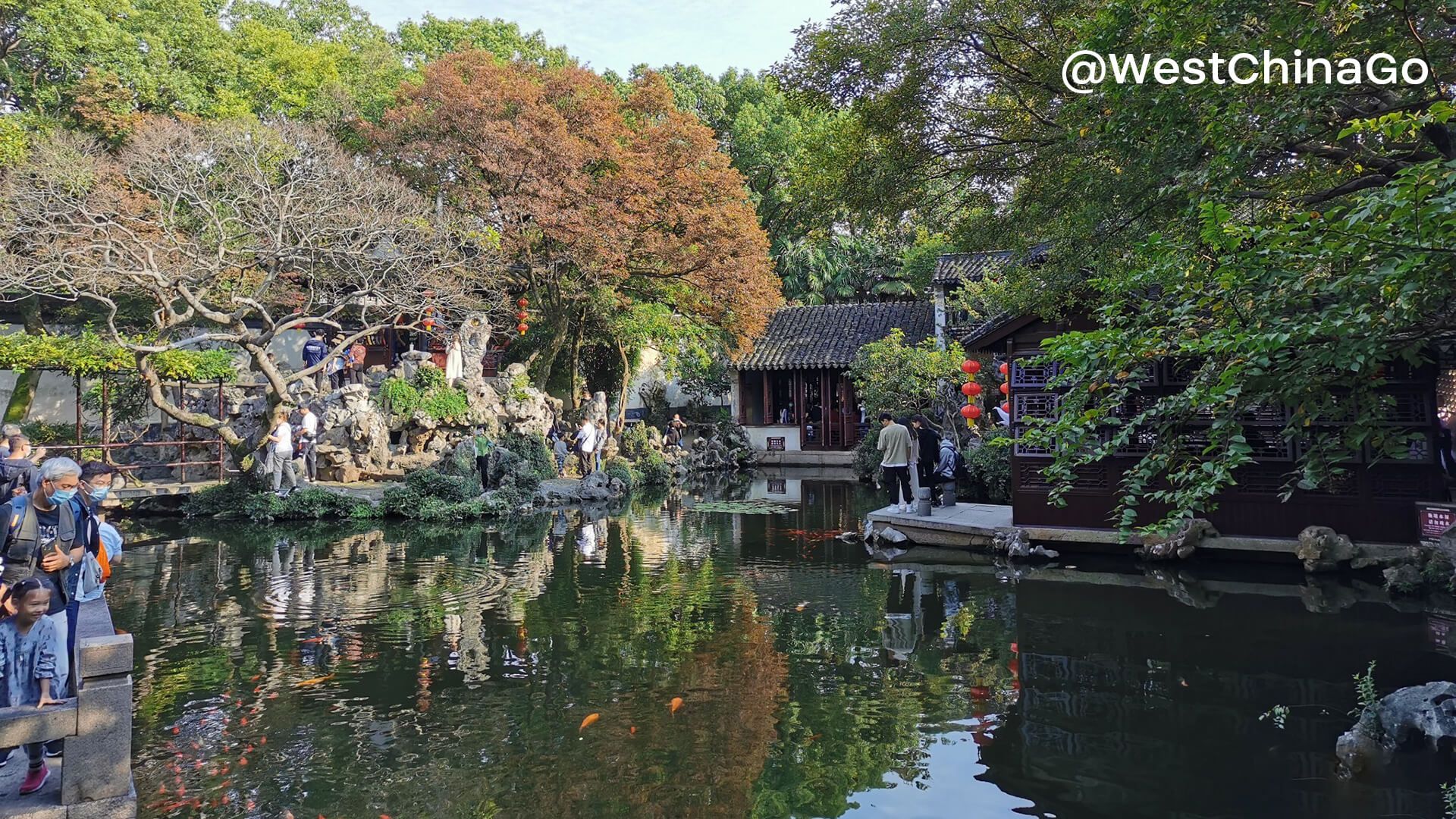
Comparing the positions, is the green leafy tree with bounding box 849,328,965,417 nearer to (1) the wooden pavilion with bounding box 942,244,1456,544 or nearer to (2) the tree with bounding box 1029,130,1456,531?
(1) the wooden pavilion with bounding box 942,244,1456,544

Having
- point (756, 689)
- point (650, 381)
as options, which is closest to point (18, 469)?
point (756, 689)

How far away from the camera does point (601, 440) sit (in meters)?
19.5

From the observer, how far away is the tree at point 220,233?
1333cm

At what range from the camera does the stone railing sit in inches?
145

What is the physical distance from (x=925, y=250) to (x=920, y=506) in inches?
684

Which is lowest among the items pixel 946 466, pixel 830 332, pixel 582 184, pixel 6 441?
pixel 946 466

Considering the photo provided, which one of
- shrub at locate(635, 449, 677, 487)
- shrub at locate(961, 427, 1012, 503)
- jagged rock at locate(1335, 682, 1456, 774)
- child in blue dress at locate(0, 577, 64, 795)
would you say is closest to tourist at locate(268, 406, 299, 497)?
shrub at locate(635, 449, 677, 487)

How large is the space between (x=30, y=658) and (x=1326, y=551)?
33.5ft

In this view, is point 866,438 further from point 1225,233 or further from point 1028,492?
point 1225,233

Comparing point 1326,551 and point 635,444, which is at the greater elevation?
point 635,444

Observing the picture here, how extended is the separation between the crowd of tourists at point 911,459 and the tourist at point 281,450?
901 cm

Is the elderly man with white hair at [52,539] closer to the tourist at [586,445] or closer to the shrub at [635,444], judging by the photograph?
the tourist at [586,445]

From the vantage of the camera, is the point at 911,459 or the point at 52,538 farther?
the point at 911,459

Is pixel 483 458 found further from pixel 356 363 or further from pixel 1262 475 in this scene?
pixel 1262 475
